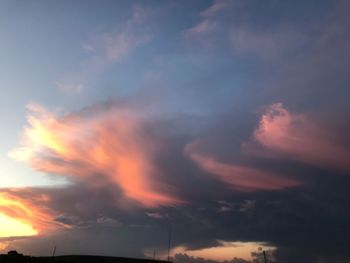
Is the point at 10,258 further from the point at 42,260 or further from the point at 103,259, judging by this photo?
the point at 103,259

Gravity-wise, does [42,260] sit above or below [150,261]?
below

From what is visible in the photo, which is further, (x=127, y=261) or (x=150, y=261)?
(x=150, y=261)

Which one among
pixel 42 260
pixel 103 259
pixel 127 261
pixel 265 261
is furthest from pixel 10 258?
pixel 265 261

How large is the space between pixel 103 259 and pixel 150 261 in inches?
1254

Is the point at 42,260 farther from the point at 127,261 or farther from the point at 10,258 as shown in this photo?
the point at 127,261

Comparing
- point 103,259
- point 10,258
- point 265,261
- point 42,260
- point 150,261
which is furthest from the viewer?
point 150,261

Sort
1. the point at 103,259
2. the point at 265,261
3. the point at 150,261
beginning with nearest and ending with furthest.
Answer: the point at 265,261 < the point at 103,259 < the point at 150,261

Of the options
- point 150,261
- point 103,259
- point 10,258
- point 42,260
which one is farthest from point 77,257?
point 10,258

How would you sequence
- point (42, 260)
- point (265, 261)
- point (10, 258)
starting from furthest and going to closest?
point (265, 261)
point (42, 260)
point (10, 258)

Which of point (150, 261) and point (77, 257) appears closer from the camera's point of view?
point (77, 257)

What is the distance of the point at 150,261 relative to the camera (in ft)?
652

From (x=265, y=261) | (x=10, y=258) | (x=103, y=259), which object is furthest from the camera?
(x=103, y=259)

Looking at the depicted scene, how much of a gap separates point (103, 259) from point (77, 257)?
15.0 m

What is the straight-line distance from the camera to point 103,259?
178 meters
